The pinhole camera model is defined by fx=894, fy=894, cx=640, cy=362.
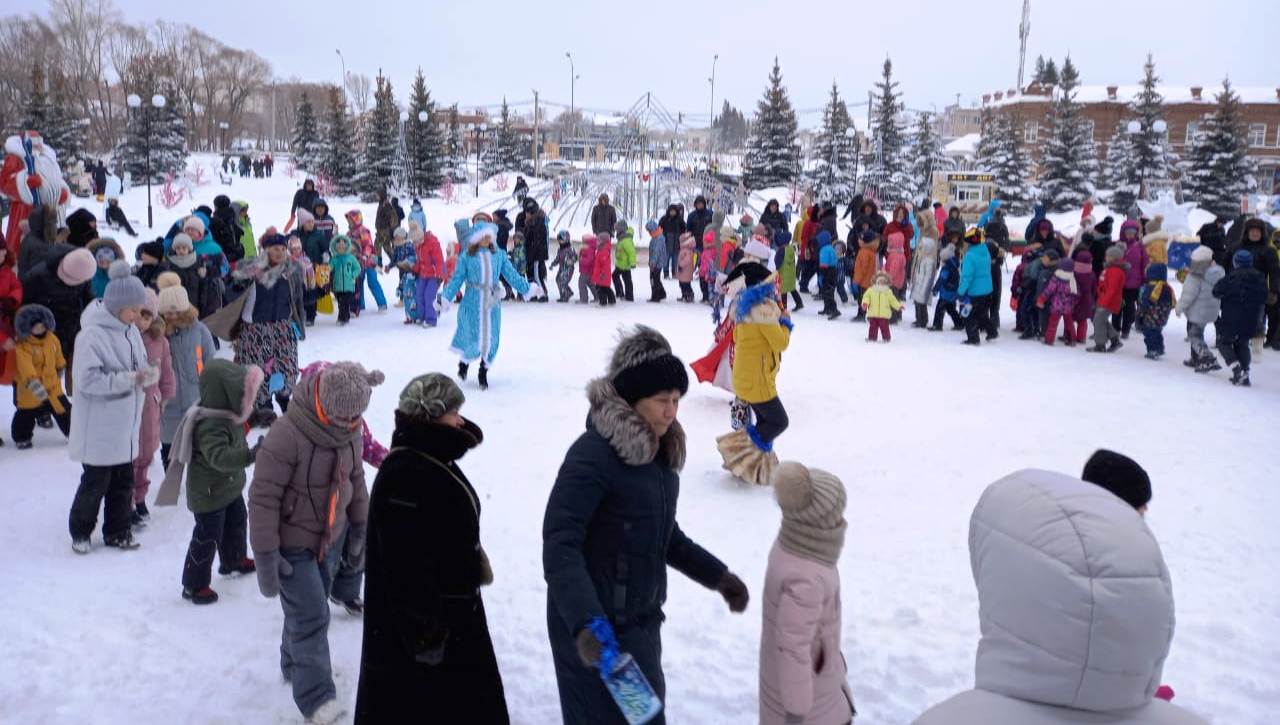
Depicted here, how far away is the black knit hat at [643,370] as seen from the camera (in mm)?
2801

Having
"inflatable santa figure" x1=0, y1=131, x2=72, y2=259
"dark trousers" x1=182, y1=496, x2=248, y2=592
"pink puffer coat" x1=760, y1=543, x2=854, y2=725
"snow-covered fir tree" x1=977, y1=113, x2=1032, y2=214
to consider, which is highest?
"snow-covered fir tree" x1=977, y1=113, x2=1032, y2=214

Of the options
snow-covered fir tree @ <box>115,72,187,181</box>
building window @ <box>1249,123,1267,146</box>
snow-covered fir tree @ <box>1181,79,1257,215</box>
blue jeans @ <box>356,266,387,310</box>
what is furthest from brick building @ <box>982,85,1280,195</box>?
blue jeans @ <box>356,266,387,310</box>

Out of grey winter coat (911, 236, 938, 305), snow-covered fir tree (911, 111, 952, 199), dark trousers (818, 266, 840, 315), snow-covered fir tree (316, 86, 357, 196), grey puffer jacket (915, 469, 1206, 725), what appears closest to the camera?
grey puffer jacket (915, 469, 1206, 725)

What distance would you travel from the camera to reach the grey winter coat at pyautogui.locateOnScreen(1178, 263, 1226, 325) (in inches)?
434

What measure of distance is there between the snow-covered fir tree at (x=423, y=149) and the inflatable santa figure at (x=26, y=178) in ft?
91.9

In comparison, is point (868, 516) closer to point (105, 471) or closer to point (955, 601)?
point (955, 601)

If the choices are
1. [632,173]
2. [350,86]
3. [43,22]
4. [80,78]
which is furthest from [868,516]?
[350,86]

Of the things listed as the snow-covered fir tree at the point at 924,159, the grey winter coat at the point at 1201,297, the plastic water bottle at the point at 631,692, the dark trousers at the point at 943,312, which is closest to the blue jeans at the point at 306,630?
the plastic water bottle at the point at 631,692

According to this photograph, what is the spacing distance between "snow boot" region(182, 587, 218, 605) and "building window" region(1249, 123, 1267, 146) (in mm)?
74760

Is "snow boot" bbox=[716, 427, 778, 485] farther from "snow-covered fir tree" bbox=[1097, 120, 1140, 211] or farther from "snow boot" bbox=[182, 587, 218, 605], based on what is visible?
"snow-covered fir tree" bbox=[1097, 120, 1140, 211]

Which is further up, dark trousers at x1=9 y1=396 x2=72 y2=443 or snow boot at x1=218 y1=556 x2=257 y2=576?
dark trousers at x1=9 y1=396 x2=72 y2=443

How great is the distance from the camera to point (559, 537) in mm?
2590

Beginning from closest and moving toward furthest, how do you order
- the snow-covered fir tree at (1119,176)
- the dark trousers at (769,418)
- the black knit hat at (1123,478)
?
the black knit hat at (1123,478), the dark trousers at (769,418), the snow-covered fir tree at (1119,176)

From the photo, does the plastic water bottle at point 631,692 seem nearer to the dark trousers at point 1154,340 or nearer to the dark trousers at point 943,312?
the dark trousers at point 1154,340
